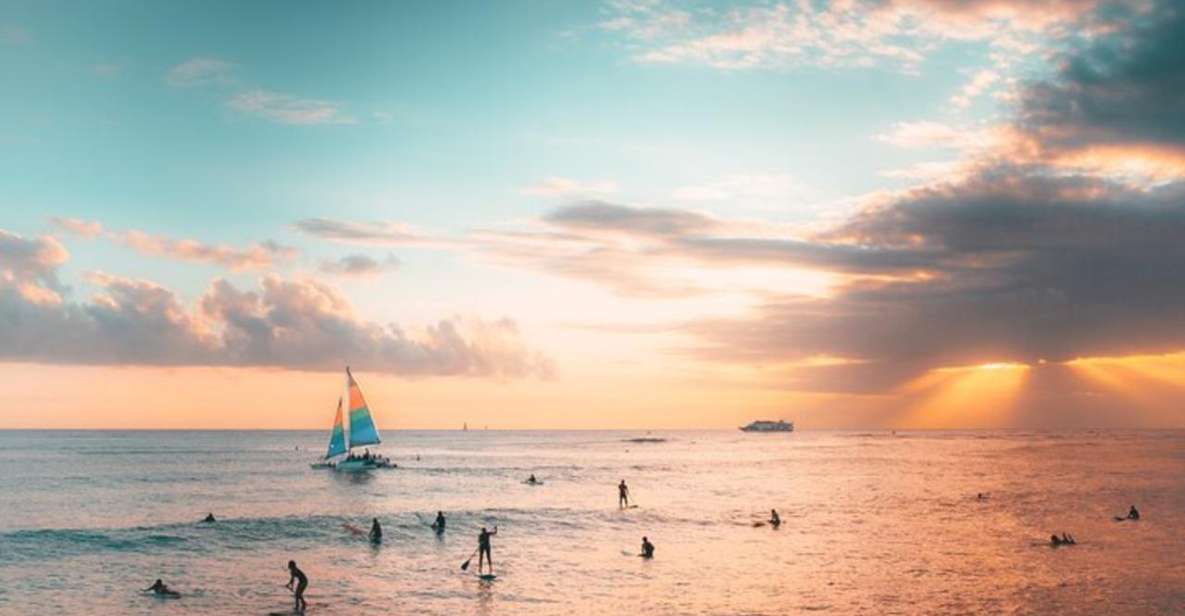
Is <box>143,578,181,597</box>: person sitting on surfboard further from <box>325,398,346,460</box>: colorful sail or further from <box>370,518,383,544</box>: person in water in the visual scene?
<box>325,398,346,460</box>: colorful sail

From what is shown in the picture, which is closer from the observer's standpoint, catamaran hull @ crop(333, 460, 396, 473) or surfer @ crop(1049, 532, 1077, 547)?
surfer @ crop(1049, 532, 1077, 547)

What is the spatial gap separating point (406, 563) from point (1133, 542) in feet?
140

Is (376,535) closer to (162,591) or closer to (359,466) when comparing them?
(162,591)

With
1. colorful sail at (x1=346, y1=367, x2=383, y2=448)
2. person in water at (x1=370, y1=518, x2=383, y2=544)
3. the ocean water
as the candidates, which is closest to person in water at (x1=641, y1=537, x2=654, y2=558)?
the ocean water

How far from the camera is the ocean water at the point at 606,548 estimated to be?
126ft

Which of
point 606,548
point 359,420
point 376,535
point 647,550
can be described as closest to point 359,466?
point 359,420

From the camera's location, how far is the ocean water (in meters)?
38.3

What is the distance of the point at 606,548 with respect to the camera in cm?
5309

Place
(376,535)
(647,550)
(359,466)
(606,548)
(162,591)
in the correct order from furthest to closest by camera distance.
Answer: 1. (359,466)
2. (376,535)
3. (606,548)
4. (647,550)
5. (162,591)

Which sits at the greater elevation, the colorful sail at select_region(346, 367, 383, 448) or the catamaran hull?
the colorful sail at select_region(346, 367, 383, 448)

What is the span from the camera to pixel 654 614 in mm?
34938

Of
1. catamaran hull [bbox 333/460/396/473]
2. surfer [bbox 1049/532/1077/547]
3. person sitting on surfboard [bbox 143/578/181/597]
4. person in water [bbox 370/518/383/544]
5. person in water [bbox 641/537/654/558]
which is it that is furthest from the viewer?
catamaran hull [bbox 333/460/396/473]

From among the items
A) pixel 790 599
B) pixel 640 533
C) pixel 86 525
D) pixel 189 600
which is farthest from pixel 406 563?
pixel 86 525

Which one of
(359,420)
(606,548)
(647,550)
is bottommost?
(606,548)
